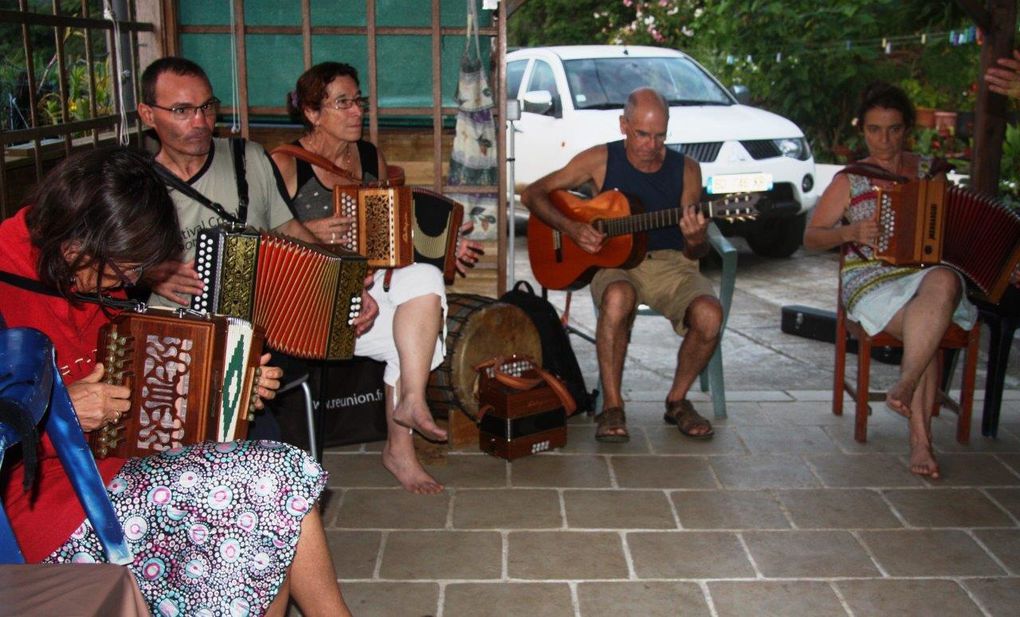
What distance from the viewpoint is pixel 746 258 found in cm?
805

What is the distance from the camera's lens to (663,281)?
164 inches

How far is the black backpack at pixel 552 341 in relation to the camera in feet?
13.2

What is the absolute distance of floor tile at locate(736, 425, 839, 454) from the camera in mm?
3891

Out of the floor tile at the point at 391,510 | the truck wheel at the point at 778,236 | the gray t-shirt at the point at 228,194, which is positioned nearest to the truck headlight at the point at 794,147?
the truck wheel at the point at 778,236

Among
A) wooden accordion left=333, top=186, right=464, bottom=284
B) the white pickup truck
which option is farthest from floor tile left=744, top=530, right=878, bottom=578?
the white pickup truck

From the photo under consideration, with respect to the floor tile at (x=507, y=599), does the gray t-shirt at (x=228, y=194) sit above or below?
above

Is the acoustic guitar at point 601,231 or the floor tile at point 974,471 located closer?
the floor tile at point 974,471

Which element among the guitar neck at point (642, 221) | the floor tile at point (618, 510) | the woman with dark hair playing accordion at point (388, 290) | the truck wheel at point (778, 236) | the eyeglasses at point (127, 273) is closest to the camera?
the eyeglasses at point (127, 273)

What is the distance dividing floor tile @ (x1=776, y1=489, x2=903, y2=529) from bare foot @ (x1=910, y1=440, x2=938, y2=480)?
0.27 metres

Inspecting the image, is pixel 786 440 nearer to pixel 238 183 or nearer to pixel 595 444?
pixel 595 444

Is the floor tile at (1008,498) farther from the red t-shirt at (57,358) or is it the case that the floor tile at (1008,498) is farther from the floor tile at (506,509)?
the red t-shirt at (57,358)

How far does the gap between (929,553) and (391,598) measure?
5.02 ft

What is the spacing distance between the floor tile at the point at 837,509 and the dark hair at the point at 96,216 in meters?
2.14

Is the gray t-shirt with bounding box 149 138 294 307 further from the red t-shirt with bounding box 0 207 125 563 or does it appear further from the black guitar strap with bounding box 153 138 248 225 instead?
the red t-shirt with bounding box 0 207 125 563
